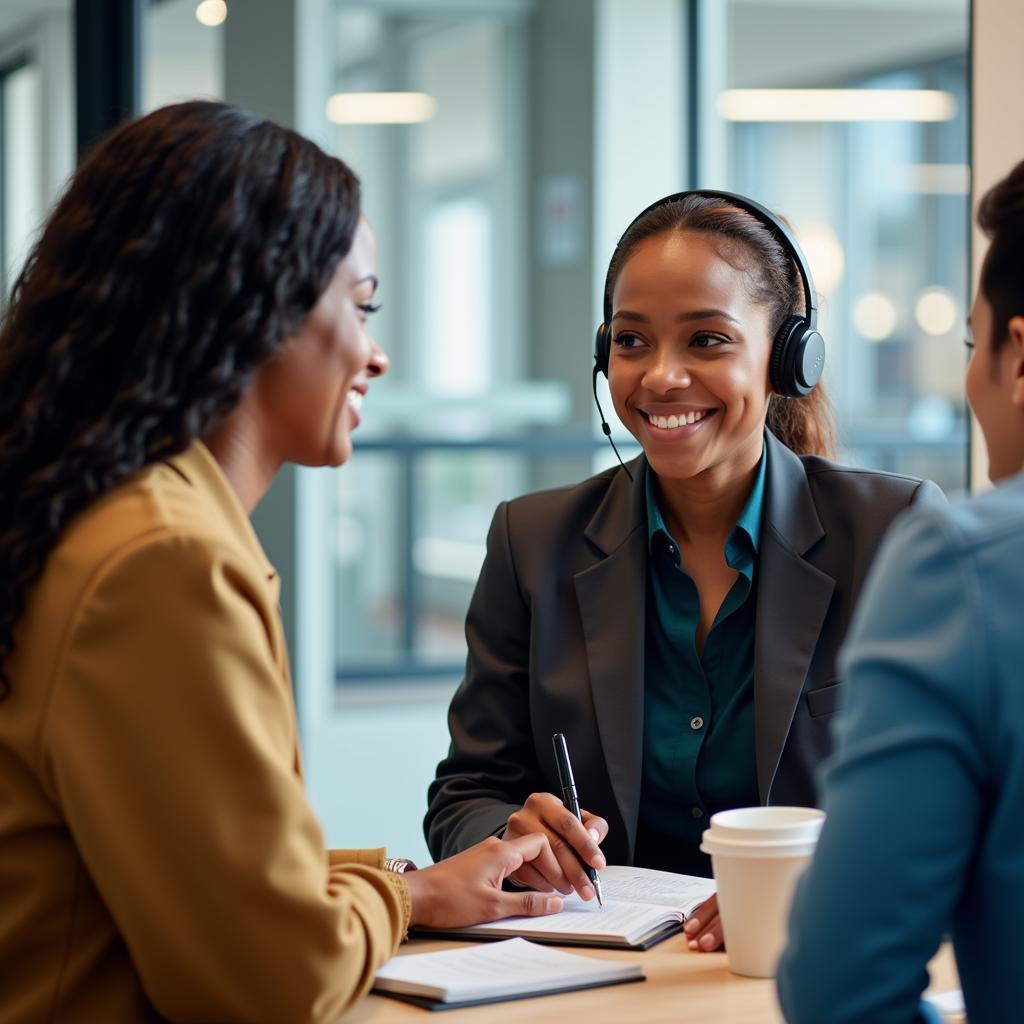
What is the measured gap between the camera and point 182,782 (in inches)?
38.4

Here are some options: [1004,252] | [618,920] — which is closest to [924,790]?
[1004,252]

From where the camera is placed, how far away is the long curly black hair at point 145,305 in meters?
1.07

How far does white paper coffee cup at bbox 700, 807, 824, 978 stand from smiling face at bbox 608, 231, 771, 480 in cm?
65

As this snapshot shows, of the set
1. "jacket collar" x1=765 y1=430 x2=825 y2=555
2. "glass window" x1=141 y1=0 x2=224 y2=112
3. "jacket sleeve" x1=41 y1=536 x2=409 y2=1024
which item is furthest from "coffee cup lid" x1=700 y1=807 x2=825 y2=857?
"glass window" x1=141 y1=0 x2=224 y2=112

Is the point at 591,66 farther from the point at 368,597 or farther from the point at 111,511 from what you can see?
the point at 111,511

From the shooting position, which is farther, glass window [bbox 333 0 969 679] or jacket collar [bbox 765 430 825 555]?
glass window [bbox 333 0 969 679]

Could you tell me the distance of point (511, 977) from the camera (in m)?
1.18

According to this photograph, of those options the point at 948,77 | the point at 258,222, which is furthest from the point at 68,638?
the point at 948,77

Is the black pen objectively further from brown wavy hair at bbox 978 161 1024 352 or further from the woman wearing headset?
brown wavy hair at bbox 978 161 1024 352

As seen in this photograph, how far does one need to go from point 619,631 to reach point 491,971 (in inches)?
23.9

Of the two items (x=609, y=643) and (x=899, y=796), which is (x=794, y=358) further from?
(x=899, y=796)

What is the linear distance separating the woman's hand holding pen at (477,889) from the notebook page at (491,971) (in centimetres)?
6

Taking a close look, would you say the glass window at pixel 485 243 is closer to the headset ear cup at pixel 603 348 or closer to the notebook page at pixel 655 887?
the headset ear cup at pixel 603 348

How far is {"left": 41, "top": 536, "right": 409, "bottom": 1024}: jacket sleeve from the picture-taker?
3.20 feet
